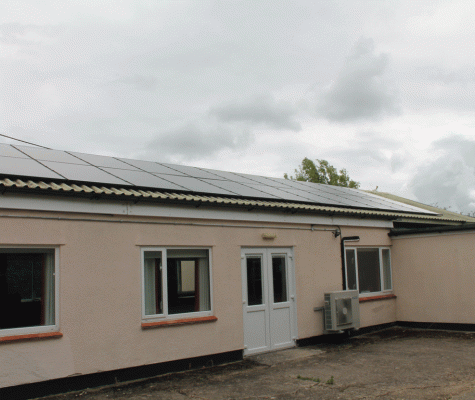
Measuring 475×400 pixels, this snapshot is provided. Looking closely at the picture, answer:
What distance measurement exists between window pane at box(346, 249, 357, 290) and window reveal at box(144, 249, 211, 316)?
15.2ft

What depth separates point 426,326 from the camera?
13.0m

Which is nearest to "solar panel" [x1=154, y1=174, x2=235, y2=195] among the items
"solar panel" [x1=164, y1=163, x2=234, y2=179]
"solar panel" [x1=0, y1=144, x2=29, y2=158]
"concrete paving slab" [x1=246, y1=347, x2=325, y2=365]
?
"solar panel" [x1=164, y1=163, x2=234, y2=179]

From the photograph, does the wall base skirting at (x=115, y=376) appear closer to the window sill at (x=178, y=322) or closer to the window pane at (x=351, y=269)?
the window sill at (x=178, y=322)

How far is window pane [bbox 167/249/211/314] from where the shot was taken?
8812 mm

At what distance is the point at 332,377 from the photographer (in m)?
7.76

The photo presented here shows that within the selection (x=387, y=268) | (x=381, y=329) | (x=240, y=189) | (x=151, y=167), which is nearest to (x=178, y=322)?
(x=240, y=189)

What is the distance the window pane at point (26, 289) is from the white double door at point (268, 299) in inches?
156

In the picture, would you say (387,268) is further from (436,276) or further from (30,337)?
(30,337)

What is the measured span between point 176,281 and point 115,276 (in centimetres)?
130

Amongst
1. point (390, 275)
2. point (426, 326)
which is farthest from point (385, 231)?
point (426, 326)

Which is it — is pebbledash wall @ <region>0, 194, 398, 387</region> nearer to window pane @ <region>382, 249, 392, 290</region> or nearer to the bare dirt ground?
the bare dirt ground

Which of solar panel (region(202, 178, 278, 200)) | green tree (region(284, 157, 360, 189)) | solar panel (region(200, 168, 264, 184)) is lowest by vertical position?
solar panel (region(202, 178, 278, 200))

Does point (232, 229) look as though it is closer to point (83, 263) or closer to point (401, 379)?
point (83, 263)

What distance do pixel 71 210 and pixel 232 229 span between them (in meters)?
3.40
